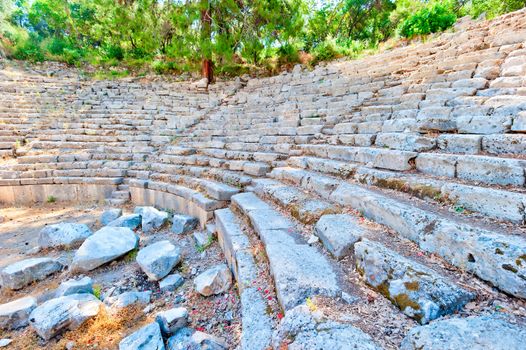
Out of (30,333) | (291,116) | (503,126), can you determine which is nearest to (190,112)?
(291,116)

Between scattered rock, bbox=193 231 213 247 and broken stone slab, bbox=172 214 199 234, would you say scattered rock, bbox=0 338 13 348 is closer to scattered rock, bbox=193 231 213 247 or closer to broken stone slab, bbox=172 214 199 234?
scattered rock, bbox=193 231 213 247

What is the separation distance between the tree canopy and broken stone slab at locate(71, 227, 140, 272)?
939cm

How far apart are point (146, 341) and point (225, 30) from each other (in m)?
11.8

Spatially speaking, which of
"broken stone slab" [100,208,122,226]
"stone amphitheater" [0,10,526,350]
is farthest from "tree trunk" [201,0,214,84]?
"broken stone slab" [100,208,122,226]

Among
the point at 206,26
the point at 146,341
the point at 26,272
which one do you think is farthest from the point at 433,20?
the point at 26,272

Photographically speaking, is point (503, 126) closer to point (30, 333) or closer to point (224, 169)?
point (224, 169)

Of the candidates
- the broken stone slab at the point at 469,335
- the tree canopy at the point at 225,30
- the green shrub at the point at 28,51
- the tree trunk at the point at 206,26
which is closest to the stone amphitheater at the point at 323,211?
the broken stone slab at the point at 469,335

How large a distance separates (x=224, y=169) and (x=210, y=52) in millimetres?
7841

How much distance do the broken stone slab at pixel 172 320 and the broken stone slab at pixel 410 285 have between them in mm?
1489

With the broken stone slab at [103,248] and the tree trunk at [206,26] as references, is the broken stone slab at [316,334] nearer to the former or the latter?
the broken stone slab at [103,248]

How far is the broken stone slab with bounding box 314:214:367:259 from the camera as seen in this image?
197 cm

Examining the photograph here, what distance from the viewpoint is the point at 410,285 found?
4.63 feet

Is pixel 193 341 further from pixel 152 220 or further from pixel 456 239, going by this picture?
pixel 152 220

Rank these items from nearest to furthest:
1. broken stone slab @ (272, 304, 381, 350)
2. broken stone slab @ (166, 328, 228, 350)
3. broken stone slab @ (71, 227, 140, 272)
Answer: broken stone slab @ (272, 304, 381, 350) < broken stone slab @ (166, 328, 228, 350) < broken stone slab @ (71, 227, 140, 272)
